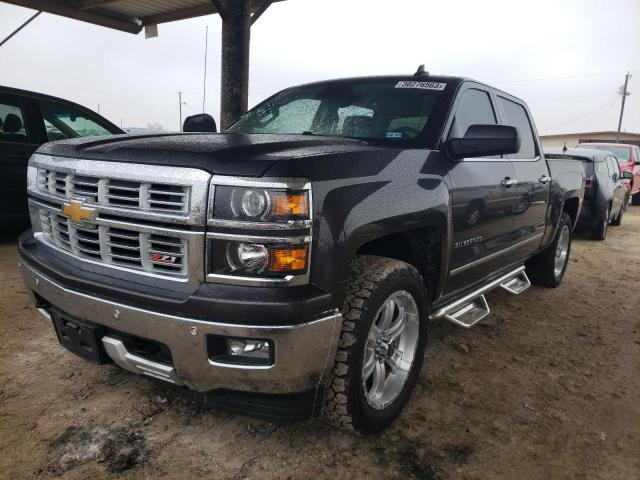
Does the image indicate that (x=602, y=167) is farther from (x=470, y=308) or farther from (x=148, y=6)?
(x=148, y=6)

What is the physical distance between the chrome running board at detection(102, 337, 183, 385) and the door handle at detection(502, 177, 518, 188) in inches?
94.6

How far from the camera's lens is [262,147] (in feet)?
6.43

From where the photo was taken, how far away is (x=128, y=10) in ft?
30.0

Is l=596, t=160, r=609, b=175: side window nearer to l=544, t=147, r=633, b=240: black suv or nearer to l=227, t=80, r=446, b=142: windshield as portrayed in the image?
l=544, t=147, r=633, b=240: black suv

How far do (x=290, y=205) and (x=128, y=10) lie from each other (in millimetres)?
9210

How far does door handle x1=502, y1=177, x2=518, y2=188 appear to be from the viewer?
324 cm

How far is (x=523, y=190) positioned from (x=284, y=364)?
2596 mm

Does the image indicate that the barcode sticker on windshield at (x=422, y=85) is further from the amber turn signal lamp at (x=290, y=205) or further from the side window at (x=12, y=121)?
the side window at (x=12, y=121)

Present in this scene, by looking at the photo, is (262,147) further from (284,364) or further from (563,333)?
(563,333)

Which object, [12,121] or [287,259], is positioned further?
[12,121]

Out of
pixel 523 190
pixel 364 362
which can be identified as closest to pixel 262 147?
pixel 364 362

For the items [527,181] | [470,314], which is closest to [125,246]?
[470,314]

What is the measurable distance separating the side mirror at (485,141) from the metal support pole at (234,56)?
15.6 ft

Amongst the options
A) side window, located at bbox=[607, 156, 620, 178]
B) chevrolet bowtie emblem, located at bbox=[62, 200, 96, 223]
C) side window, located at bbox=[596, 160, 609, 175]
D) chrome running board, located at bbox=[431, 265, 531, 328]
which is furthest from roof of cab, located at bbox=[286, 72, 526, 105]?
side window, located at bbox=[607, 156, 620, 178]
